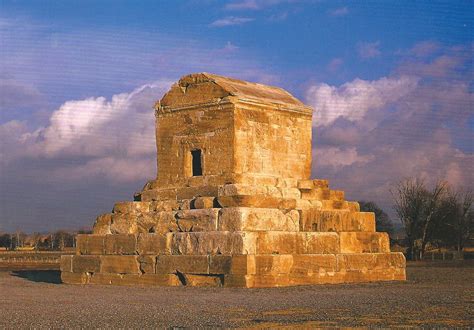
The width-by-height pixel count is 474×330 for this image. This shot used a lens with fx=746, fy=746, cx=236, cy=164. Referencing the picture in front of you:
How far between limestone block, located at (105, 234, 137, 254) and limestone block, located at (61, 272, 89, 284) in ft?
2.80

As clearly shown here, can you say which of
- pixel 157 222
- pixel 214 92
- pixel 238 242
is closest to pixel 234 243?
pixel 238 242

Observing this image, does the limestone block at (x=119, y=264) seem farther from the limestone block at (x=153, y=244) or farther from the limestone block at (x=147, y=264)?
the limestone block at (x=153, y=244)

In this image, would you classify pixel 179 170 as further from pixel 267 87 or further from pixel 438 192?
pixel 438 192

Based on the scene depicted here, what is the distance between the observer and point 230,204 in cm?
1631

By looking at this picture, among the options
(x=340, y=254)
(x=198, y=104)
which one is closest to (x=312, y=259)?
(x=340, y=254)

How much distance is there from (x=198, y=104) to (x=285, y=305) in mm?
8163

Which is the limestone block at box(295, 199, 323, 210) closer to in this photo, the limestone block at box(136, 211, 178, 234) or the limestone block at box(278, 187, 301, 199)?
the limestone block at box(278, 187, 301, 199)

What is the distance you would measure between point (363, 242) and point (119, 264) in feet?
19.1

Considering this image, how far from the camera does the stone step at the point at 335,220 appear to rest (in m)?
17.2

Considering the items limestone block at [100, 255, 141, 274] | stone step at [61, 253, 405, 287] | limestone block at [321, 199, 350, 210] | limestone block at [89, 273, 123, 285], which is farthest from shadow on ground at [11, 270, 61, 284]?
limestone block at [321, 199, 350, 210]

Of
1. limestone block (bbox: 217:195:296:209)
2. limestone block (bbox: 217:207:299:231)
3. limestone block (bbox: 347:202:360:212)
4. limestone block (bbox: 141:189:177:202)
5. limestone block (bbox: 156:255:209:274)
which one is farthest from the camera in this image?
limestone block (bbox: 347:202:360:212)

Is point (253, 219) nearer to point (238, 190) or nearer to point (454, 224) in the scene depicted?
point (238, 190)

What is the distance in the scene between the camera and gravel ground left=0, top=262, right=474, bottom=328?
883 cm

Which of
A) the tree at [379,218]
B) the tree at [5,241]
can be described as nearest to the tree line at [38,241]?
the tree at [5,241]
